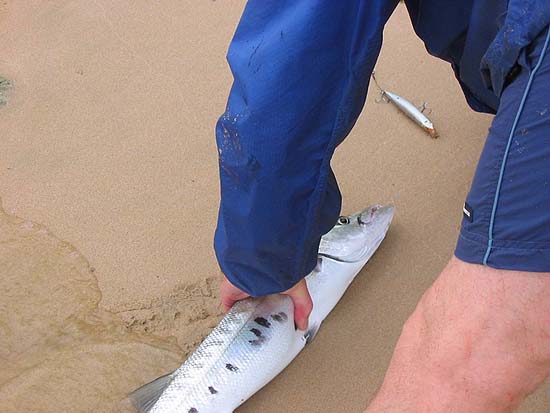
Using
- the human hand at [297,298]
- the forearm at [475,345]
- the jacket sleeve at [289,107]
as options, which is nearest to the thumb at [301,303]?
the human hand at [297,298]

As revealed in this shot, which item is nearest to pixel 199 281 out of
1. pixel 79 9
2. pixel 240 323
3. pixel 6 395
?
pixel 240 323

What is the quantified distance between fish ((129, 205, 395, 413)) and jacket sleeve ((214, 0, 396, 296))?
1.93ft

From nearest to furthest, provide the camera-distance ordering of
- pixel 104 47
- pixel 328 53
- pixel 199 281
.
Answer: pixel 328 53
pixel 199 281
pixel 104 47

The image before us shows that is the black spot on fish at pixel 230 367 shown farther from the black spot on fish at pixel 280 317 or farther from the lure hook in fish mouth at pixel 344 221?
the lure hook in fish mouth at pixel 344 221

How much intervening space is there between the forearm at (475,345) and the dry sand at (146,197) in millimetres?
853

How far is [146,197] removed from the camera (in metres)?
3.19

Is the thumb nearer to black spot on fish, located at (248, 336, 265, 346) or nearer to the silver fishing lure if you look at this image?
black spot on fish, located at (248, 336, 265, 346)

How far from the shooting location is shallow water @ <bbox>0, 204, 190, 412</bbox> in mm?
2592

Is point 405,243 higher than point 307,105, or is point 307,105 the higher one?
point 307,105

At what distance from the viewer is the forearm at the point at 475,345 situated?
1.58 m

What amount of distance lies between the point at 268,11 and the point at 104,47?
7.35 ft

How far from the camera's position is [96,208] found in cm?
316

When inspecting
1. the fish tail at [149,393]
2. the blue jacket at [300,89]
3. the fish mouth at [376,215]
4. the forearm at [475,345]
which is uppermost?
the blue jacket at [300,89]

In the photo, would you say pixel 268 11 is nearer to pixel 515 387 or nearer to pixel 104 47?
pixel 515 387
